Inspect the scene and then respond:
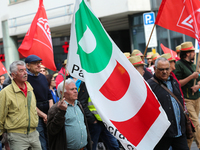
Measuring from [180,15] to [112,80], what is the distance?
3156 mm

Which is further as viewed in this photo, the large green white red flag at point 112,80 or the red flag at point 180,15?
the red flag at point 180,15

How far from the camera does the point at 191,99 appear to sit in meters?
7.06

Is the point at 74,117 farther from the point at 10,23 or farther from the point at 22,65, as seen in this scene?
the point at 10,23

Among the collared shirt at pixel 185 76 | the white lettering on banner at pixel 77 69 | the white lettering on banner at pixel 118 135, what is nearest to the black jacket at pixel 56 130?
the white lettering on banner at pixel 77 69

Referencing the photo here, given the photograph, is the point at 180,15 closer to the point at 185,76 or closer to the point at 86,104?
the point at 185,76

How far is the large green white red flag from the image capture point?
3.84 meters

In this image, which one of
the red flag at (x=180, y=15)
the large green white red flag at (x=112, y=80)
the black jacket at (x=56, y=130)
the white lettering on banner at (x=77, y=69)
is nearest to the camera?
the large green white red flag at (x=112, y=80)

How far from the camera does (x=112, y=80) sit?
394 centimetres

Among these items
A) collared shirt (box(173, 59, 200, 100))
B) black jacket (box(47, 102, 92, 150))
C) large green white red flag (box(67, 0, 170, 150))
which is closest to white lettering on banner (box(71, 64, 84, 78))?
large green white red flag (box(67, 0, 170, 150))

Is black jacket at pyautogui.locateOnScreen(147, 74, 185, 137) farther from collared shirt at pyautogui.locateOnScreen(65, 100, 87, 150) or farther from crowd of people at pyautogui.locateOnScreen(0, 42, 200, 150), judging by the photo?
collared shirt at pyautogui.locateOnScreen(65, 100, 87, 150)

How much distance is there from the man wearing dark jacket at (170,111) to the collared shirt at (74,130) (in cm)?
121

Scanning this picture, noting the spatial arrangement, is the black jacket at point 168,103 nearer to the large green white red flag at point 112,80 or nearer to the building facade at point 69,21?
the large green white red flag at point 112,80

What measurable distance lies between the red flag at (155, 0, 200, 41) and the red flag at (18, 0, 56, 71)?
246cm

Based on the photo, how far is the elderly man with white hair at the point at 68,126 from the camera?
4.58 m
